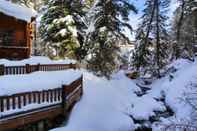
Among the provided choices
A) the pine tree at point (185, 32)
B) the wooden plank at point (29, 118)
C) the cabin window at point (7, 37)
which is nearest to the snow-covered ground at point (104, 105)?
the wooden plank at point (29, 118)

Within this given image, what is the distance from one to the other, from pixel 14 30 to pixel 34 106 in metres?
A: 14.9

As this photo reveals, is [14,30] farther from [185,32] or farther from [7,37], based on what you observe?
[185,32]

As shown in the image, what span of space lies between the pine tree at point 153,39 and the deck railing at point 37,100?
18.6 metres

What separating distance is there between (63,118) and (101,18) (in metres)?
14.1

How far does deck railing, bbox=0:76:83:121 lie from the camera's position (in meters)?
8.37

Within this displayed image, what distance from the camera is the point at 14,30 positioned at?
23.0 m

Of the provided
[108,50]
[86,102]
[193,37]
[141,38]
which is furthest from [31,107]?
[193,37]

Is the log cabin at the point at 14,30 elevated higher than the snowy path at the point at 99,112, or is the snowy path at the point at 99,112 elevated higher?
the log cabin at the point at 14,30

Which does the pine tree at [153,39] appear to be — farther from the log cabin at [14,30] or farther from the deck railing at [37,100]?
the deck railing at [37,100]

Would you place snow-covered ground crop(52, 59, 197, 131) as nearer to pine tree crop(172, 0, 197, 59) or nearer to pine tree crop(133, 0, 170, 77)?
pine tree crop(133, 0, 170, 77)

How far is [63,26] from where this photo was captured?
2733 centimetres

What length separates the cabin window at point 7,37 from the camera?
868 inches

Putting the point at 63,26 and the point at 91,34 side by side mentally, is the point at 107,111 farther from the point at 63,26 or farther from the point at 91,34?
the point at 63,26

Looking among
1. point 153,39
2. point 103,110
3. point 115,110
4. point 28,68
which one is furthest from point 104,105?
point 153,39
